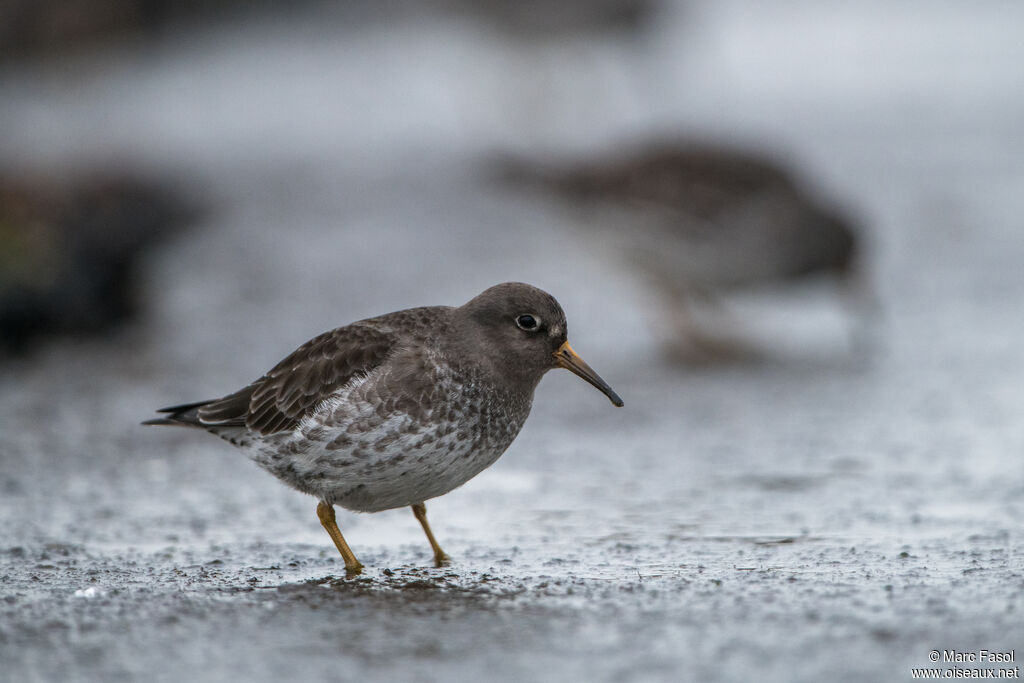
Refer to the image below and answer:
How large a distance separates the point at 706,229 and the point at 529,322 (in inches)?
171

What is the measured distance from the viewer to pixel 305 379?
17.1 ft

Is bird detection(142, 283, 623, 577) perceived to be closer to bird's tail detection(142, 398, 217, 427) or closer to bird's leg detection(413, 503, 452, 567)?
bird's leg detection(413, 503, 452, 567)

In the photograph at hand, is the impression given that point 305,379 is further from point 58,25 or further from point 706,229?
point 58,25

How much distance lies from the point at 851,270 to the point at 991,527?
4783mm

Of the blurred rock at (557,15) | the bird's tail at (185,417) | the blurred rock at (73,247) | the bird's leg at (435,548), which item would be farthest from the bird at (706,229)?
the blurred rock at (557,15)

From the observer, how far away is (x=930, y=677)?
342cm

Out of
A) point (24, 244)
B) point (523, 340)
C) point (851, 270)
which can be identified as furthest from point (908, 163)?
point (523, 340)

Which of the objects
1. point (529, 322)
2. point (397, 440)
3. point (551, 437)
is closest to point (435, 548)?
point (397, 440)

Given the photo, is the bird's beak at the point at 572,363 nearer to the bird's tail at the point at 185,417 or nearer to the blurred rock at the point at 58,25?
the bird's tail at the point at 185,417

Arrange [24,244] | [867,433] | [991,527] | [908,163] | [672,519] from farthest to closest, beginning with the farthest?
[908,163] → [24,244] → [867,433] → [672,519] → [991,527]

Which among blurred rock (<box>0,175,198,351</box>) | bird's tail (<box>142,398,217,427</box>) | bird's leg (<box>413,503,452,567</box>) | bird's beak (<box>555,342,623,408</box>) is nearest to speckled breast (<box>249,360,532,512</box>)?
bird's leg (<box>413,503,452,567</box>)

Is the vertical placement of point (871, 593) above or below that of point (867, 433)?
below

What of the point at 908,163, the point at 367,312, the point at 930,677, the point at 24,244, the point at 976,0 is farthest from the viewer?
the point at 976,0

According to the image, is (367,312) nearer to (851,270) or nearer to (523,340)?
(851,270)
